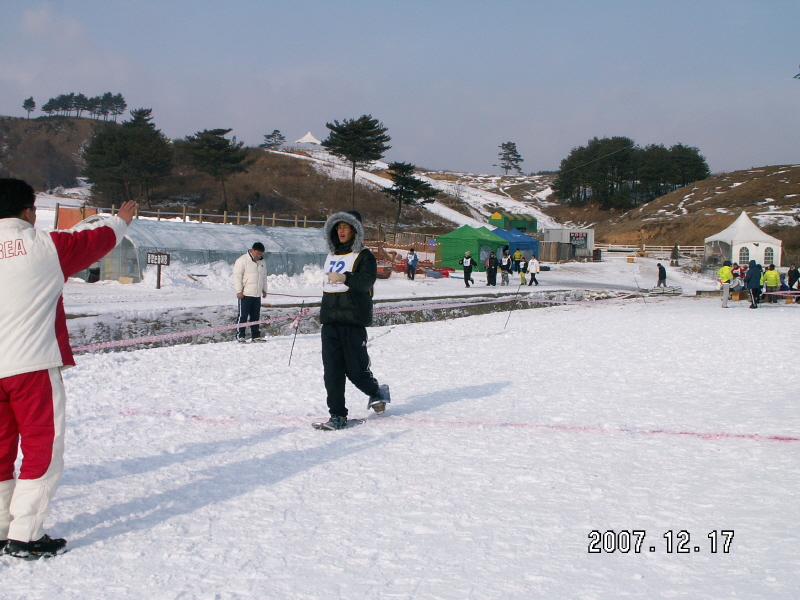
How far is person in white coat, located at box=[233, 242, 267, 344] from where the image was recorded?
36.8 feet

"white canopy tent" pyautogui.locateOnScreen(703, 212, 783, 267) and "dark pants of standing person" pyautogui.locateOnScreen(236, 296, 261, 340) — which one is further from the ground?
"white canopy tent" pyautogui.locateOnScreen(703, 212, 783, 267)

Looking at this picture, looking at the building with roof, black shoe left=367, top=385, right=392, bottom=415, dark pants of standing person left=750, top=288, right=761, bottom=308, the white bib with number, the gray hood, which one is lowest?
black shoe left=367, top=385, right=392, bottom=415

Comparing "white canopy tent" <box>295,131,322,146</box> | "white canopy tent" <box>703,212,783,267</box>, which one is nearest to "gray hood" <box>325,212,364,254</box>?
"white canopy tent" <box>703,212,783,267</box>

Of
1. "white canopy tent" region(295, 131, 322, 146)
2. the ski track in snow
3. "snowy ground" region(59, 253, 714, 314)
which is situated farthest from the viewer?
"white canopy tent" region(295, 131, 322, 146)

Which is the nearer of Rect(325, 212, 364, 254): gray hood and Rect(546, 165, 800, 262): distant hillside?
Rect(325, 212, 364, 254): gray hood

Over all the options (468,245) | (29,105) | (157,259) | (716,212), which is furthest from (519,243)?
(29,105)

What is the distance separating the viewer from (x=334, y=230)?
599cm

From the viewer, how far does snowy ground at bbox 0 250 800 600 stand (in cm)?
293

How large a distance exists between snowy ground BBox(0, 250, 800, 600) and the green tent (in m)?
29.0

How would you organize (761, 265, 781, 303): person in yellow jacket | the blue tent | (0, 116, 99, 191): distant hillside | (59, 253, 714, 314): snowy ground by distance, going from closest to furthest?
1. (59, 253, 714, 314): snowy ground
2. (761, 265, 781, 303): person in yellow jacket
3. the blue tent
4. (0, 116, 99, 191): distant hillside

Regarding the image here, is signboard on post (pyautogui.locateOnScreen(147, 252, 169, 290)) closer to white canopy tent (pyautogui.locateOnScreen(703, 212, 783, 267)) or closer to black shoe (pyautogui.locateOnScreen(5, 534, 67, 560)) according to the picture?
black shoe (pyautogui.locateOnScreen(5, 534, 67, 560))

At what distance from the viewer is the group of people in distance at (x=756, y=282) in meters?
18.6

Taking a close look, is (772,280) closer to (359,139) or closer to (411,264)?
(411,264)
